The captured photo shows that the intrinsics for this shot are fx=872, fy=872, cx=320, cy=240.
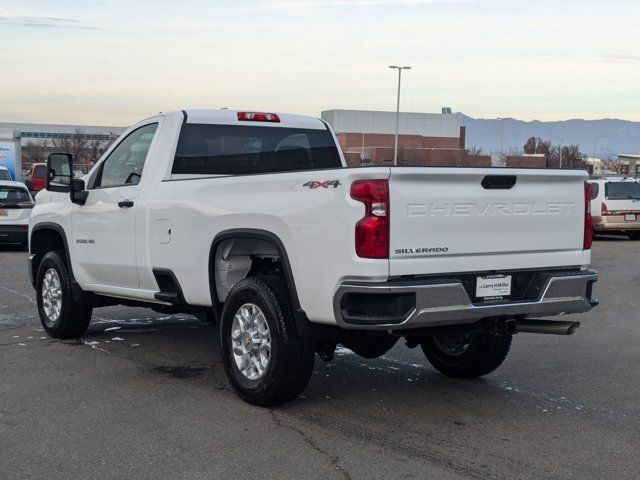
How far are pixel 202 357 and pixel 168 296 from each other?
998mm

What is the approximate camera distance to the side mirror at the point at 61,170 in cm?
832

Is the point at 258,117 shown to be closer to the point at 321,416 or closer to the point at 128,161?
the point at 128,161

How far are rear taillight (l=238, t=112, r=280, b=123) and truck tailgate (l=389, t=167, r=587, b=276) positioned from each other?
2.97 meters

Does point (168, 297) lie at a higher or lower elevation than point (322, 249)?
lower

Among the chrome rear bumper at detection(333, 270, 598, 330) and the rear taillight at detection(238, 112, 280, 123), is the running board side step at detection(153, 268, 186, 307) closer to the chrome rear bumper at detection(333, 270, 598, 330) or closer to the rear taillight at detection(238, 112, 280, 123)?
the rear taillight at detection(238, 112, 280, 123)

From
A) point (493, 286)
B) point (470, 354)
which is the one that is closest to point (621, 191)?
point (470, 354)

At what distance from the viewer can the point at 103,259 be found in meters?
7.97

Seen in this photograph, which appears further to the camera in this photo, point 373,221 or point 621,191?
point 621,191

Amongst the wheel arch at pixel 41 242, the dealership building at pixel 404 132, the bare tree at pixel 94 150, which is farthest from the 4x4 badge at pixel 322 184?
the dealership building at pixel 404 132

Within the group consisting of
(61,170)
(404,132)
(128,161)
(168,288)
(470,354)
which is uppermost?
(128,161)

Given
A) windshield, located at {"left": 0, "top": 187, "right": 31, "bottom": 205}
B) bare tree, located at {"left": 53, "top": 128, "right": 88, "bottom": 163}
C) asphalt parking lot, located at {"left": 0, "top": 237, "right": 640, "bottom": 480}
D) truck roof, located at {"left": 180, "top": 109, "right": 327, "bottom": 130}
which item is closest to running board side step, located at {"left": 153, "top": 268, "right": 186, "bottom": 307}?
asphalt parking lot, located at {"left": 0, "top": 237, "right": 640, "bottom": 480}

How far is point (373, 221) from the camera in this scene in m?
5.26

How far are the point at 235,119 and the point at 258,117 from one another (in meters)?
0.26

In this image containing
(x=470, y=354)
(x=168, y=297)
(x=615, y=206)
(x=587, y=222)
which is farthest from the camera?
(x=615, y=206)
